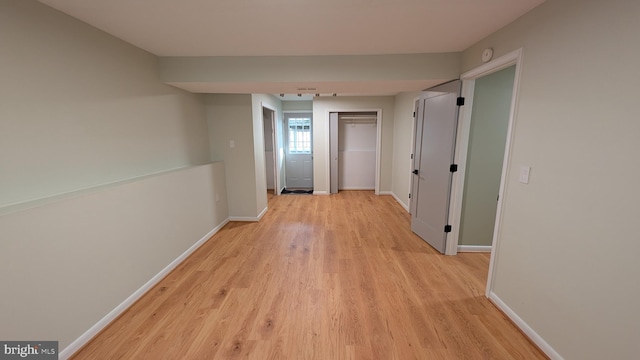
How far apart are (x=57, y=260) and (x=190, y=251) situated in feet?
5.01

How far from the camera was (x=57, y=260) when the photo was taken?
57.6 inches

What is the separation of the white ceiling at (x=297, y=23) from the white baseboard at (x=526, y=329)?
2.30 m

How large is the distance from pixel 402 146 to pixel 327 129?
184cm

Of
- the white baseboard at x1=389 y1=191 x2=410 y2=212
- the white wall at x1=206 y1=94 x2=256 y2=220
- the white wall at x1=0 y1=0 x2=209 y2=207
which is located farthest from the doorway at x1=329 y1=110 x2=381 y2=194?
the white wall at x1=0 y1=0 x2=209 y2=207

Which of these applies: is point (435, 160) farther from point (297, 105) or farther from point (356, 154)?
point (297, 105)

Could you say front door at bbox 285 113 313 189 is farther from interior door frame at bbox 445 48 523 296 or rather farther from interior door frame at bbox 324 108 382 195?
interior door frame at bbox 445 48 523 296

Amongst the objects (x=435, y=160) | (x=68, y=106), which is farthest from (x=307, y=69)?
(x=68, y=106)

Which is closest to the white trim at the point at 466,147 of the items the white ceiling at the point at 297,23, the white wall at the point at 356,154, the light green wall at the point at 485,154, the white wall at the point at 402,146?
the light green wall at the point at 485,154

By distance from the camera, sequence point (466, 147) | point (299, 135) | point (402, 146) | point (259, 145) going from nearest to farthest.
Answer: point (466, 147)
point (259, 145)
point (402, 146)
point (299, 135)

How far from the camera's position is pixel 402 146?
5.09 m

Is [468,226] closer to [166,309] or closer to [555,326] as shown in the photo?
[555,326]

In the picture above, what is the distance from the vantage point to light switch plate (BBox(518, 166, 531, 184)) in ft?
5.53

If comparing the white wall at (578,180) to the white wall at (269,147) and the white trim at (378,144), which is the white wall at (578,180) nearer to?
the white trim at (378,144)

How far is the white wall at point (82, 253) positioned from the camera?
1.28 meters
